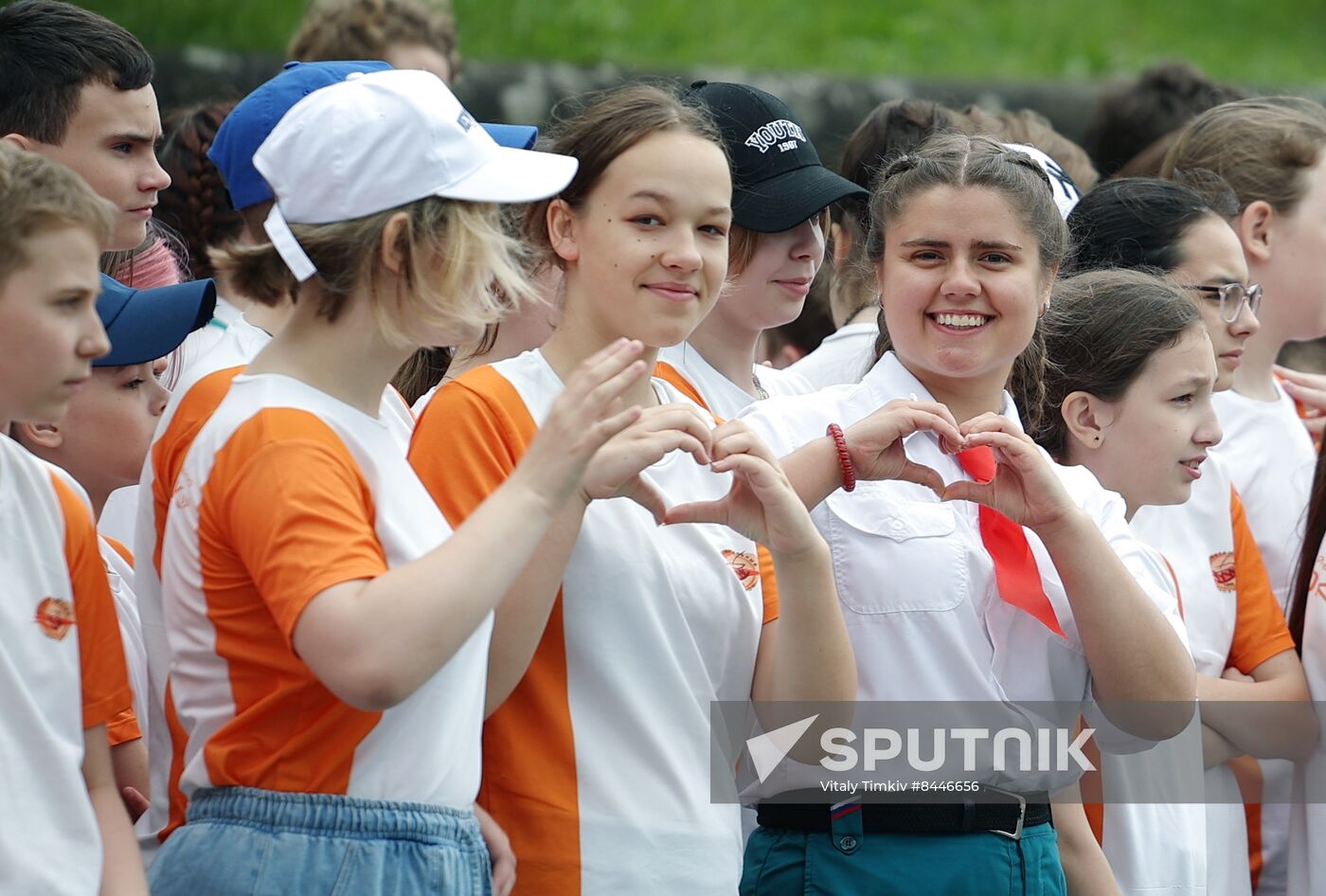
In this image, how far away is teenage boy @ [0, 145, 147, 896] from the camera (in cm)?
210

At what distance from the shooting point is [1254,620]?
3488mm

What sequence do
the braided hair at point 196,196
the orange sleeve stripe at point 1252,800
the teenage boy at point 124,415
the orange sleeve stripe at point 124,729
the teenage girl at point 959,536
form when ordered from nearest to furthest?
1. the orange sleeve stripe at point 124,729
2. the teenage girl at point 959,536
3. the teenage boy at point 124,415
4. the orange sleeve stripe at point 1252,800
5. the braided hair at point 196,196

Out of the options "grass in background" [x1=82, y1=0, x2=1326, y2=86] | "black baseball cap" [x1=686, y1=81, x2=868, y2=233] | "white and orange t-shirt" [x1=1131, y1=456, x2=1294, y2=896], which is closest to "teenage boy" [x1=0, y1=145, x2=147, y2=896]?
"black baseball cap" [x1=686, y1=81, x2=868, y2=233]

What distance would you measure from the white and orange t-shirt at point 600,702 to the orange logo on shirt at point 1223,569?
4.83 ft

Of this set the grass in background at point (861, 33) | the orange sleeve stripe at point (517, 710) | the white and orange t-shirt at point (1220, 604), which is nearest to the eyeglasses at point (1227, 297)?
the white and orange t-shirt at point (1220, 604)

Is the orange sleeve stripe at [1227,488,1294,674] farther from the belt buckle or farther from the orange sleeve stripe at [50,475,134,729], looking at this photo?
the orange sleeve stripe at [50,475,134,729]

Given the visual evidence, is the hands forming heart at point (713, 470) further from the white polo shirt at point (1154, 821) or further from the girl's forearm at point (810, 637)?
the white polo shirt at point (1154, 821)

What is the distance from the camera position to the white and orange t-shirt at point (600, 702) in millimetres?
2371

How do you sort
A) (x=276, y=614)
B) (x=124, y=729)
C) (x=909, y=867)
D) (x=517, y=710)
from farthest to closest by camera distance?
(x=909, y=867) < (x=124, y=729) < (x=517, y=710) < (x=276, y=614)

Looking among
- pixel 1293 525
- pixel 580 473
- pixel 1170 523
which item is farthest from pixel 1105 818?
pixel 580 473

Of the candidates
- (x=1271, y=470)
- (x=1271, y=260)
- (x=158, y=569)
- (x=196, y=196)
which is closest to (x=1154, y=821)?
(x=1271, y=470)

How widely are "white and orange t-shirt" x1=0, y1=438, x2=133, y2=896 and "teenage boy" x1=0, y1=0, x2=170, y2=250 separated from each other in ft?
3.71

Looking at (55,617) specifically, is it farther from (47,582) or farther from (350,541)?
(350,541)

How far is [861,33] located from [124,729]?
863 centimetres
